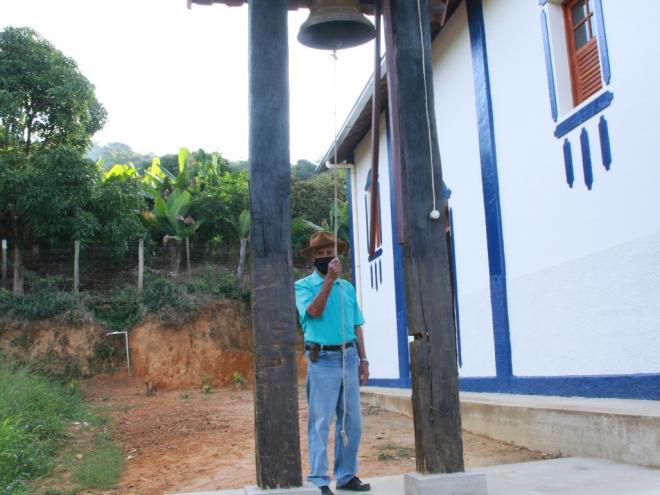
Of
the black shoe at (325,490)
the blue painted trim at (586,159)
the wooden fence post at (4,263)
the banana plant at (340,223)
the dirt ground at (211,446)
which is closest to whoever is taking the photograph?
the black shoe at (325,490)

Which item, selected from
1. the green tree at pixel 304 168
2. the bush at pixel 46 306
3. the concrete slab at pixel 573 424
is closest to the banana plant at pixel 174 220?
the bush at pixel 46 306

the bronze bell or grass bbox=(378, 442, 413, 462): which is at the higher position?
the bronze bell

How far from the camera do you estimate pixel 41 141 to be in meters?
17.8

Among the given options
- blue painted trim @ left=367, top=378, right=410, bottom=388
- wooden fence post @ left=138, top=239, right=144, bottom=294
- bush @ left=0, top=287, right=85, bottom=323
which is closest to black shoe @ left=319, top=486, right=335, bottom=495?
blue painted trim @ left=367, top=378, right=410, bottom=388

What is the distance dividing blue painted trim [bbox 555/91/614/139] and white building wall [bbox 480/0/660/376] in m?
0.07

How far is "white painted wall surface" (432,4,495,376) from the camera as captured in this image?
898 cm

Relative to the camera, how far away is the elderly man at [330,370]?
405 centimetres

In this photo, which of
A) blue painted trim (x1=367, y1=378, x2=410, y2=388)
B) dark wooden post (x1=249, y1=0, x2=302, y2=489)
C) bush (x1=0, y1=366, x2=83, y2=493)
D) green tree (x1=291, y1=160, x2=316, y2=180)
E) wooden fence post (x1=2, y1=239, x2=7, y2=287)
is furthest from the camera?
green tree (x1=291, y1=160, x2=316, y2=180)

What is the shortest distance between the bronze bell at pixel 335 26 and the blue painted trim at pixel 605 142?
9.62 ft

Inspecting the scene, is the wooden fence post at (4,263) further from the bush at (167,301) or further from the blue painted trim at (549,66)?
the blue painted trim at (549,66)

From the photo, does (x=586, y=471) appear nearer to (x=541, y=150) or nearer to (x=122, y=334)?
(x=541, y=150)

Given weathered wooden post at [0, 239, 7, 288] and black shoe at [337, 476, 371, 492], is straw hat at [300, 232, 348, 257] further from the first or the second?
weathered wooden post at [0, 239, 7, 288]

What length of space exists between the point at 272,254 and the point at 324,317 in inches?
Answer: 30.5

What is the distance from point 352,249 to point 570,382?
8.75m
